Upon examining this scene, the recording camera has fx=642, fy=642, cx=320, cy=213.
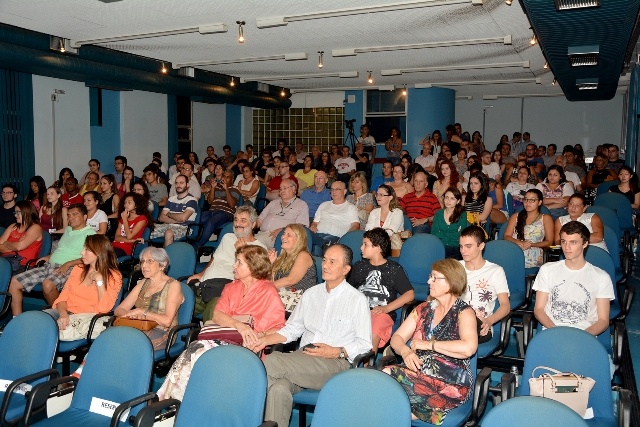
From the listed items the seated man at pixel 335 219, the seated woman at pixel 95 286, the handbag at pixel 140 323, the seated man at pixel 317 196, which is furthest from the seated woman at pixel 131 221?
the handbag at pixel 140 323

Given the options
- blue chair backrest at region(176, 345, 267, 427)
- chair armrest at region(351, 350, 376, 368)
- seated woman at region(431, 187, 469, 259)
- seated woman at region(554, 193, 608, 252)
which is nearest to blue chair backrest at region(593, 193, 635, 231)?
seated woman at region(554, 193, 608, 252)

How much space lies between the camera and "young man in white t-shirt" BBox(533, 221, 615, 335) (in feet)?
13.6

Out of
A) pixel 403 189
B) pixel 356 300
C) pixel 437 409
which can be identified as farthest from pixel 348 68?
pixel 437 409

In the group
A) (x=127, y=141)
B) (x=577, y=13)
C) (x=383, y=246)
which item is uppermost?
(x=577, y=13)

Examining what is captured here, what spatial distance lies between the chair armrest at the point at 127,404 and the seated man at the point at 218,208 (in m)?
4.76

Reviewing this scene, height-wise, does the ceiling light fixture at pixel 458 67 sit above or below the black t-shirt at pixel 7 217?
above

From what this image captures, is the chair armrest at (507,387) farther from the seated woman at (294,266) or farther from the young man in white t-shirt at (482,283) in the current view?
the seated woman at (294,266)

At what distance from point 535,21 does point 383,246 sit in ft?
9.78

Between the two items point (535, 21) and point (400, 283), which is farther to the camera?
point (535, 21)

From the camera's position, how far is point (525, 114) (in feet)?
59.3

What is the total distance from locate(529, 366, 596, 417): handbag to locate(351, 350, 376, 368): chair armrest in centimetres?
99

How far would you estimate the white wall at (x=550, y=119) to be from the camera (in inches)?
687

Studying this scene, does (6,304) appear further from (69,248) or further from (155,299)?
(155,299)

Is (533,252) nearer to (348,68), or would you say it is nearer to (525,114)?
(348,68)
